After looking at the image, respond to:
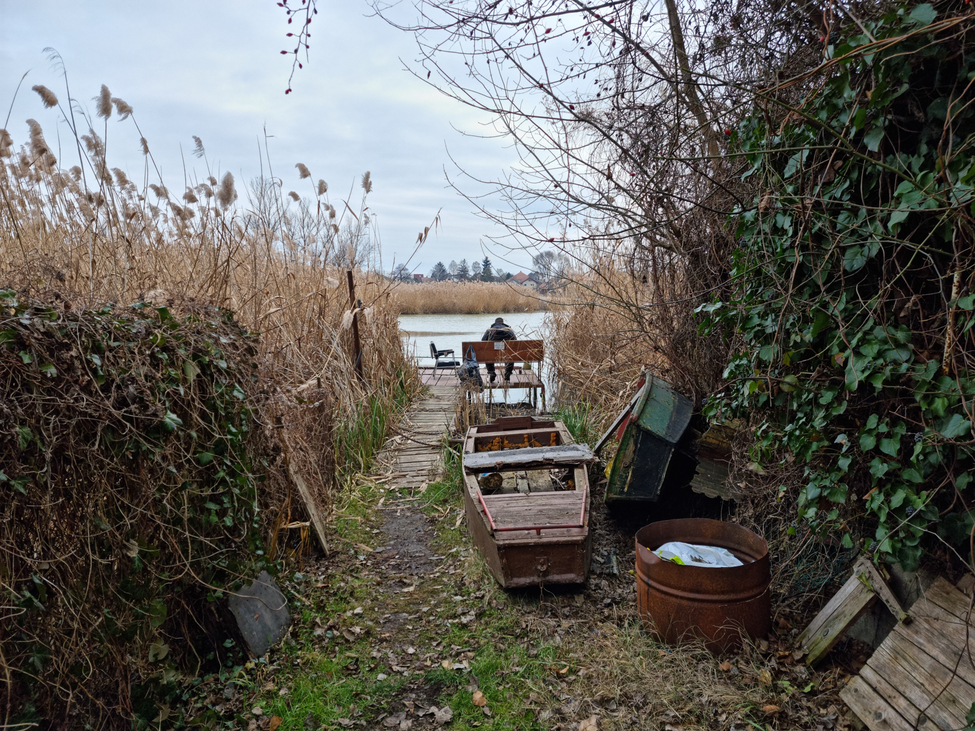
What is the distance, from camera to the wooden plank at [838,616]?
2.95m

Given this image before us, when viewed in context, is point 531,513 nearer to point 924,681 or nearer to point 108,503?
point 924,681

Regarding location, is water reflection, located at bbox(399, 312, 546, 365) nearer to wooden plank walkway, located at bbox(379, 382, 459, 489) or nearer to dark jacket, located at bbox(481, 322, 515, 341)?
dark jacket, located at bbox(481, 322, 515, 341)

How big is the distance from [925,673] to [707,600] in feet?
3.23

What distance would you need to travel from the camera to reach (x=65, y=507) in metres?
2.25

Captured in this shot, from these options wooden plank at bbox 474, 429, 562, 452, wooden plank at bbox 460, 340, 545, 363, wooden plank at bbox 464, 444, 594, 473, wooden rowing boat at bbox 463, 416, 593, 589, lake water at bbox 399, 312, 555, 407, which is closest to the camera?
wooden rowing boat at bbox 463, 416, 593, 589

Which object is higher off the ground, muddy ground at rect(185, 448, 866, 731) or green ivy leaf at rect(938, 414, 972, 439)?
green ivy leaf at rect(938, 414, 972, 439)

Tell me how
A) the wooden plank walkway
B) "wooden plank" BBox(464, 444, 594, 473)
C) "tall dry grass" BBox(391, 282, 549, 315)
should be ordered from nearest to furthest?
"wooden plank" BBox(464, 444, 594, 473)
the wooden plank walkway
"tall dry grass" BBox(391, 282, 549, 315)

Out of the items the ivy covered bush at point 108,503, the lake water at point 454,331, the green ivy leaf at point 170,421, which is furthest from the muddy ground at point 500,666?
the lake water at point 454,331

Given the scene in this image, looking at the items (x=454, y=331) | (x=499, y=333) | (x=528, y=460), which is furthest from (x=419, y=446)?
(x=454, y=331)

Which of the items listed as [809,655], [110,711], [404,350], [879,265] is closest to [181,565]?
[110,711]

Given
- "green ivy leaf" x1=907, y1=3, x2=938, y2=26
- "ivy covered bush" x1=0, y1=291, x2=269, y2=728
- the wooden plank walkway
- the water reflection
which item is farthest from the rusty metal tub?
the water reflection

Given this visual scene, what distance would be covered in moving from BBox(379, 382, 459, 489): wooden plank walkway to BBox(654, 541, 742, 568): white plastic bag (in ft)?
10.8

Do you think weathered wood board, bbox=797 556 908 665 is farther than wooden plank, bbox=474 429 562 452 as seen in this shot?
No

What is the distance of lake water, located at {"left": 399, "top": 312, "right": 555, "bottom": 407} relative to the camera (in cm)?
1006
